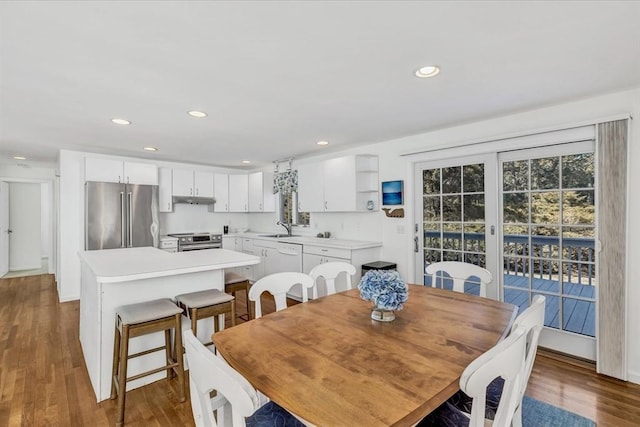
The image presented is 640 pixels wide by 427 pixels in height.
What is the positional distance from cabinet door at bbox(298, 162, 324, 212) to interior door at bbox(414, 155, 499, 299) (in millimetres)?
1535

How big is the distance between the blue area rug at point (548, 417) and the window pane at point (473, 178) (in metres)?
2.03

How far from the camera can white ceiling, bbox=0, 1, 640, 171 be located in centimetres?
146

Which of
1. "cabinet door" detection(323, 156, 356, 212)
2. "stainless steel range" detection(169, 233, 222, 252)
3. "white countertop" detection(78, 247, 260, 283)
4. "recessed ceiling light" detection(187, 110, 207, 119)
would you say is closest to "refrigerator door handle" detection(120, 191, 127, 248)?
"stainless steel range" detection(169, 233, 222, 252)

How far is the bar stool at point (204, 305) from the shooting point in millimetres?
2293

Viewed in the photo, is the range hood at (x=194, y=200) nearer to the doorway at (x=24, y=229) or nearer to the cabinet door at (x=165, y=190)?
the cabinet door at (x=165, y=190)

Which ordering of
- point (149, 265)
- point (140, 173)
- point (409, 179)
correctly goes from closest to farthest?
point (149, 265)
point (409, 179)
point (140, 173)

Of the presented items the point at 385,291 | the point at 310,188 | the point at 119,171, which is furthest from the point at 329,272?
the point at 119,171

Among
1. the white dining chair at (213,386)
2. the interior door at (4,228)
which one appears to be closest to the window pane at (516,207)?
the white dining chair at (213,386)

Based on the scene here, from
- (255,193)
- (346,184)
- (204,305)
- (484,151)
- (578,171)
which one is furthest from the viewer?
(255,193)

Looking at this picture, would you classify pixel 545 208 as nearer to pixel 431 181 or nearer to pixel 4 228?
pixel 431 181

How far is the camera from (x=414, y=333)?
1.51 metres

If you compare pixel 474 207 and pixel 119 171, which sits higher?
pixel 119 171

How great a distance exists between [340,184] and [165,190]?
3211mm

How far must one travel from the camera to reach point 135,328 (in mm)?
2051
